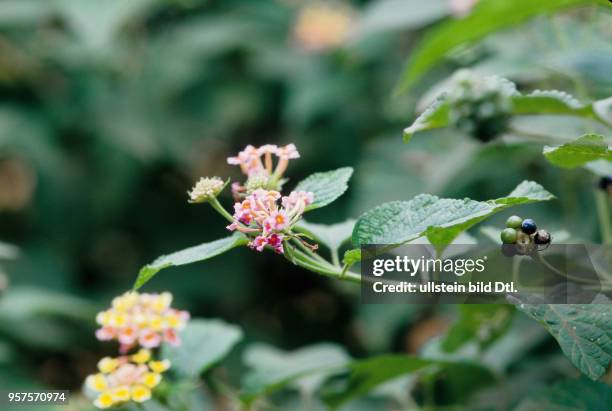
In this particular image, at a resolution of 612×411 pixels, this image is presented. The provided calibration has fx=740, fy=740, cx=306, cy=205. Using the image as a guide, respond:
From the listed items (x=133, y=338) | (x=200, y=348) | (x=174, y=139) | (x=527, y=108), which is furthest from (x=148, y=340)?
(x=174, y=139)

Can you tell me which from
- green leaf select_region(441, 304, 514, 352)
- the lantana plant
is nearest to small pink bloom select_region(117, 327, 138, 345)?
the lantana plant

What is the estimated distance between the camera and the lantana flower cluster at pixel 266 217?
0.53m

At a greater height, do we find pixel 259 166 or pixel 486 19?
pixel 486 19

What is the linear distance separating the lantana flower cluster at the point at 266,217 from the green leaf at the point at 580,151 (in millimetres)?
186

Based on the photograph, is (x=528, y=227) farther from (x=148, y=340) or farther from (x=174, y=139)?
(x=174, y=139)

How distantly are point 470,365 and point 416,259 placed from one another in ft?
0.83

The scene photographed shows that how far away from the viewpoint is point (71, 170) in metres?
2.00

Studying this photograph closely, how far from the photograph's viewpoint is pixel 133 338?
0.67 metres

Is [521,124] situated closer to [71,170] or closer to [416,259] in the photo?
[416,259]

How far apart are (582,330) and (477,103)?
0.63ft

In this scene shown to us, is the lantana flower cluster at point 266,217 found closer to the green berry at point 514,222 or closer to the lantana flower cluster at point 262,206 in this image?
the lantana flower cluster at point 262,206

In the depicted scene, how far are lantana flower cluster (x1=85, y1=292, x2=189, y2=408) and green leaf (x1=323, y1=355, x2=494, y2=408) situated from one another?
0.20 meters

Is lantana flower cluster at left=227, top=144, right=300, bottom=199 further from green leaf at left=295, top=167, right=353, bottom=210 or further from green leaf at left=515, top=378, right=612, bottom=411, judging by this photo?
green leaf at left=515, top=378, right=612, bottom=411

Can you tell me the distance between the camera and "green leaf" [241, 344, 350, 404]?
79 cm
